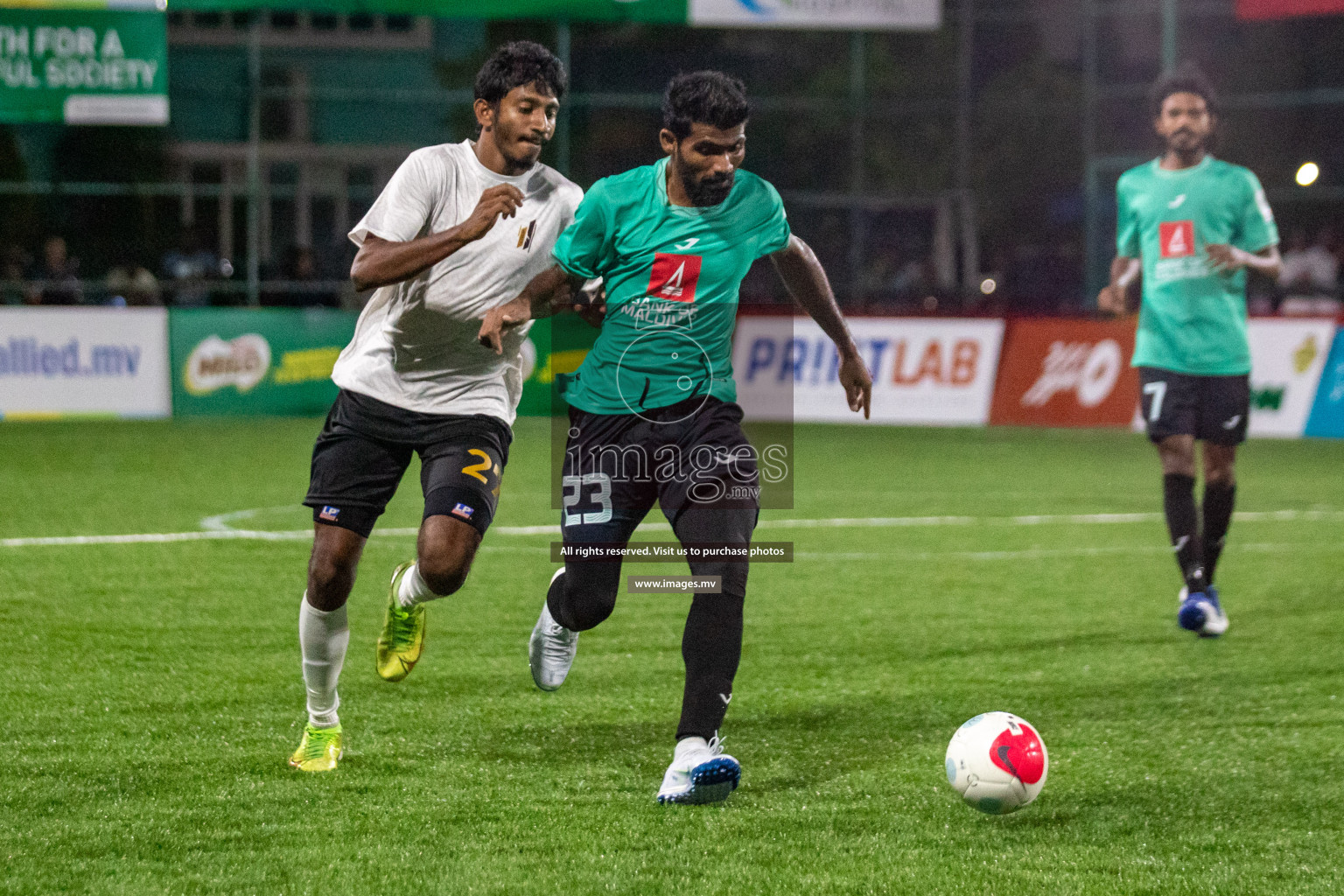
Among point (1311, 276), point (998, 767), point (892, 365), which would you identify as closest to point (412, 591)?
point (998, 767)

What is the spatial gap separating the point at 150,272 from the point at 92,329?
25.8 ft

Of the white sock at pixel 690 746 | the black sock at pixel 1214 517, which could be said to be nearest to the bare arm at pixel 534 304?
the white sock at pixel 690 746

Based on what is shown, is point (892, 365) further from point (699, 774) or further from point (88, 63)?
point (699, 774)

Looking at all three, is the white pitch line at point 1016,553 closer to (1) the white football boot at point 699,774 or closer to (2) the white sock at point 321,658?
(2) the white sock at point 321,658

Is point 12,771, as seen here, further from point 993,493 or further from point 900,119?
point 900,119

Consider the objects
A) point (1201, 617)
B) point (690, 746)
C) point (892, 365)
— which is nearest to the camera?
point (690, 746)

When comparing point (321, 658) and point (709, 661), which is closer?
point (709, 661)

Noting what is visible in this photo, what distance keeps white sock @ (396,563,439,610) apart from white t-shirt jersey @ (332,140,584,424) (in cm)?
58

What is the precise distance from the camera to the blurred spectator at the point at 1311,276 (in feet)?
64.0

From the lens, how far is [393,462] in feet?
16.8

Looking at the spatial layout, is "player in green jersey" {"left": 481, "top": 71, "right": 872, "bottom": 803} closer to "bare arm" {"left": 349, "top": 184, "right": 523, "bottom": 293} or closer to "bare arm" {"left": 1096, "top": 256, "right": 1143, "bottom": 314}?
"bare arm" {"left": 349, "top": 184, "right": 523, "bottom": 293}

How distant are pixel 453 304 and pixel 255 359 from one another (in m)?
13.2

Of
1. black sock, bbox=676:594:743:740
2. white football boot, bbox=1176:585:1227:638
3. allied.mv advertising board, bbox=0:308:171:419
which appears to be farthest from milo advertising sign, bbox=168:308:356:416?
black sock, bbox=676:594:743:740

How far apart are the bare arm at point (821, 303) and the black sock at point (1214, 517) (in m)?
3.17
